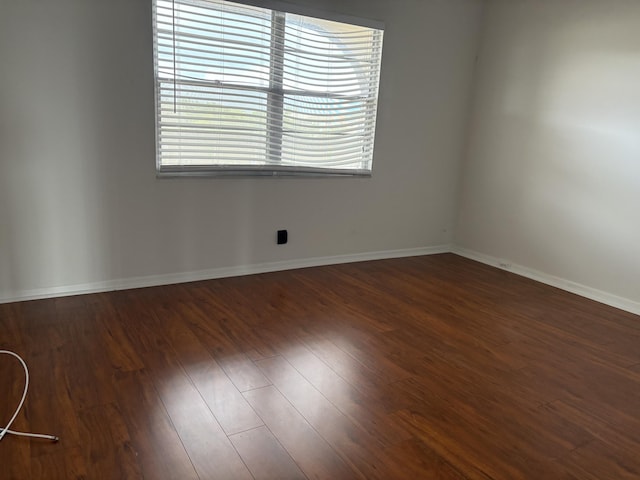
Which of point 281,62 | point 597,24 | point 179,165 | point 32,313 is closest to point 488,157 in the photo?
point 597,24

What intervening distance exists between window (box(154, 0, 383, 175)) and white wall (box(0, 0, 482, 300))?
11cm

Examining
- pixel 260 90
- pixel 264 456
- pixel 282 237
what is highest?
pixel 260 90

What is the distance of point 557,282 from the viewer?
4043 mm

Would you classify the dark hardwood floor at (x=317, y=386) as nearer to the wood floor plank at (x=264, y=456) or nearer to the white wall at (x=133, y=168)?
the wood floor plank at (x=264, y=456)

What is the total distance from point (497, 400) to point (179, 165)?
8.22 ft

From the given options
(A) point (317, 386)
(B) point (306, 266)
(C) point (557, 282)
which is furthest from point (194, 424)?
(C) point (557, 282)

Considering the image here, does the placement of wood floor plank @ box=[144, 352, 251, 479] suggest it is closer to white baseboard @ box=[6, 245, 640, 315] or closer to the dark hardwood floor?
the dark hardwood floor

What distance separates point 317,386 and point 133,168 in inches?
77.6

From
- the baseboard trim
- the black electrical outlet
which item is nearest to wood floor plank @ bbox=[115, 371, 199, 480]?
the baseboard trim

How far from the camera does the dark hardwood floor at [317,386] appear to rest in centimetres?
176

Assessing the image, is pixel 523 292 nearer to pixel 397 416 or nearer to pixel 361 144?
pixel 361 144

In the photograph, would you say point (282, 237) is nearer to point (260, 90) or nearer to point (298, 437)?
point (260, 90)

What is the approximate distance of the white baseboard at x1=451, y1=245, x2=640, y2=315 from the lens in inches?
141

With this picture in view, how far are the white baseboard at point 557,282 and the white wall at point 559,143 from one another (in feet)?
0.13
